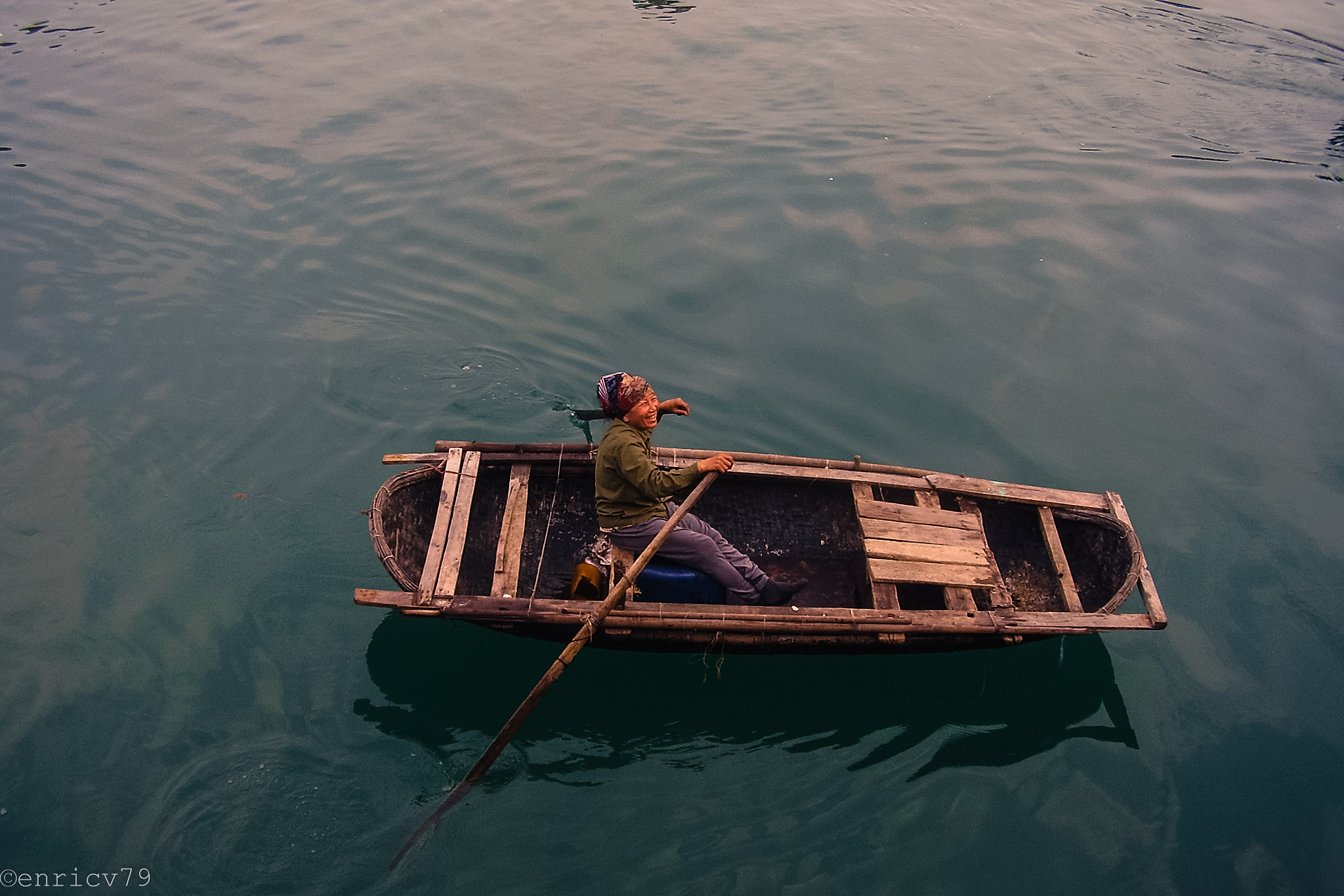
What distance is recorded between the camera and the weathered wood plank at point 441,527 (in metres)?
5.88

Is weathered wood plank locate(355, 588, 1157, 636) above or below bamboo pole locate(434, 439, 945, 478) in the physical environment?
below

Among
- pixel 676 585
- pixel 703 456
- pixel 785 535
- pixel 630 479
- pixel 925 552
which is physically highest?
pixel 630 479

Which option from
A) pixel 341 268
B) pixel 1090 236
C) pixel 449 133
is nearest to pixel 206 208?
pixel 341 268

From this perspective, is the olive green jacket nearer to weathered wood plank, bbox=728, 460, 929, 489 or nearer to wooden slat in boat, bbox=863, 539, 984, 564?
weathered wood plank, bbox=728, 460, 929, 489

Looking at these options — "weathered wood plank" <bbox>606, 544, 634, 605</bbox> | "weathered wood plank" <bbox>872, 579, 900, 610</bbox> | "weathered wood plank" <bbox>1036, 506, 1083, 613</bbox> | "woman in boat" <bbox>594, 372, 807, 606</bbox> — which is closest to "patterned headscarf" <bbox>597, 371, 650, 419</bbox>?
"woman in boat" <bbox>594, 372, 807, 606</bbox>

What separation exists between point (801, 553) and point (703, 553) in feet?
4.62

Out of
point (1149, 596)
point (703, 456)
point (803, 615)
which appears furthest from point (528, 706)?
point (1149, 596)

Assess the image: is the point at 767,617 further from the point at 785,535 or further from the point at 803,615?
the point at 785,535

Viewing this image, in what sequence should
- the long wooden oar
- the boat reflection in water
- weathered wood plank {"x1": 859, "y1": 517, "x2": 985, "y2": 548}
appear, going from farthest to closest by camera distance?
weathered wood plank {"x1": 859, "y1": 517, "x2": 985, "y2": 548} → the boat reflection in water → the long wooden oar

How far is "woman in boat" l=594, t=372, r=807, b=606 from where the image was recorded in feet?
19.7

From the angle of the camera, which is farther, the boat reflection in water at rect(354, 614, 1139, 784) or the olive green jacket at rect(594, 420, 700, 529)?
the boat reflection in water at rect(354, 614, 1139, 784)

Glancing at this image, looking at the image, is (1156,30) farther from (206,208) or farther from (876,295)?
(206,208)

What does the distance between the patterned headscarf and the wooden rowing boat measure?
44.5 inches

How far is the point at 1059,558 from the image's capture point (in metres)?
6.60
